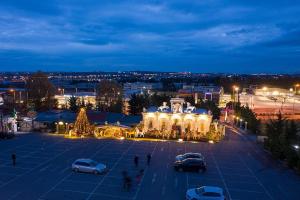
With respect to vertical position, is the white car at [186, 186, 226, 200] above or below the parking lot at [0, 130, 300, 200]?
above

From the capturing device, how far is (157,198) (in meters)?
19.5

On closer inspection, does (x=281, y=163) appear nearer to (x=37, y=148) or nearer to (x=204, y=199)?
(x=204, y=199)

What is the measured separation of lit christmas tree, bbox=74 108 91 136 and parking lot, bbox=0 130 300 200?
274 cm

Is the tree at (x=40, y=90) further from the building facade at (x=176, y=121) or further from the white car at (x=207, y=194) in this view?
the white car at (x=207, y=194)

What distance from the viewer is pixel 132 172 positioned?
24.6 m

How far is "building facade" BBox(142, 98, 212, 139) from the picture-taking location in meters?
39.2

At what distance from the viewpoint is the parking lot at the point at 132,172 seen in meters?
20.5

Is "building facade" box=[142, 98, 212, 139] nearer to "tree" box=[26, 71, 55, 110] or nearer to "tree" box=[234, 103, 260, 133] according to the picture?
"tree" box=[234, 103, 260, 133]

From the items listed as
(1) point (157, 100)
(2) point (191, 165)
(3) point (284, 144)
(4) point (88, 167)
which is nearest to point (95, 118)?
(4) point (88, 167)

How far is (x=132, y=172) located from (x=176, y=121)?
16.2m

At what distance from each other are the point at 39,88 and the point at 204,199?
5221cm

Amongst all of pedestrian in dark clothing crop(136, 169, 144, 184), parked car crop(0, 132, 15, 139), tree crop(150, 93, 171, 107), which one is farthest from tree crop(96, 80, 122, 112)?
pedestrian in dark clothing crop(136, 169, 144, 184)

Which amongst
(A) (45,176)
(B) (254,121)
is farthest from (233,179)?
(B) (254,121)

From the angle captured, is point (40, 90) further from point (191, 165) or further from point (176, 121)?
point (191, 165)
